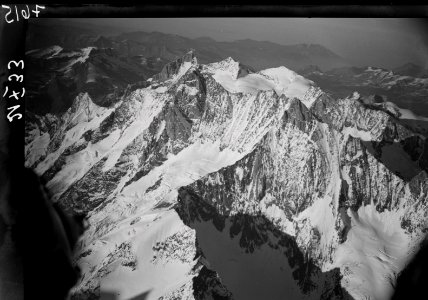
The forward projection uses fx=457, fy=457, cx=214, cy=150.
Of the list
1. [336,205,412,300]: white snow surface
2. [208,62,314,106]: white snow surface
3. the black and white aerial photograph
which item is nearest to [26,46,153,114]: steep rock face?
the black and white aerial photograph

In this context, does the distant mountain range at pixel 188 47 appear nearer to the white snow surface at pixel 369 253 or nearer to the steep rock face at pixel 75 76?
the steep rock face at pixel 75 76

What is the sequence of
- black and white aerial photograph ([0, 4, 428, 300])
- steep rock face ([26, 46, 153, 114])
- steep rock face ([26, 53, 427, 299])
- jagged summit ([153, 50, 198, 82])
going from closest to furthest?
black and white aerial photograph ([0, 4, 428, 300])
steep rock face ([26, 46, 153, 114])
jagged summit ([153, 50, 198, 82])
steep rock face ([26, 53, 427, 299])

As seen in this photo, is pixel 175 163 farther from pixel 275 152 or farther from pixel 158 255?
pixel 158 255

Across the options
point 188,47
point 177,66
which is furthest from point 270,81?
point 188,47

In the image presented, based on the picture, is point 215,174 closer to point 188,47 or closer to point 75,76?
point 75,76

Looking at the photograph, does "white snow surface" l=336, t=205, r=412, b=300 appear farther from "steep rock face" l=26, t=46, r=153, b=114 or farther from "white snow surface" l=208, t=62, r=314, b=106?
"steep rock face" l=26, t=46, r=153, b=114

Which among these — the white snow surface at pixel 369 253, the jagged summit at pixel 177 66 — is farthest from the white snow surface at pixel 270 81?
the white snow surface at pixel 369 253
